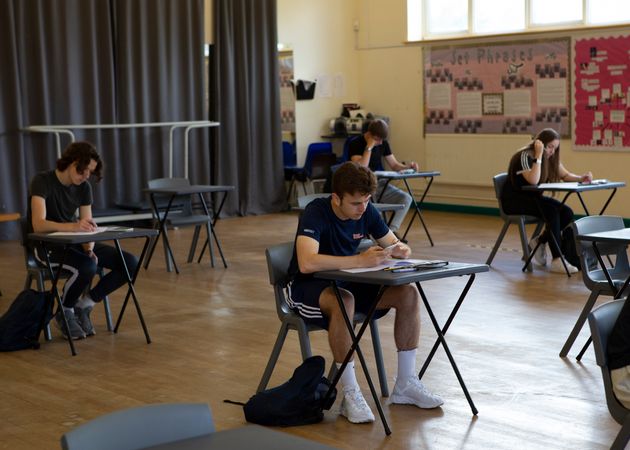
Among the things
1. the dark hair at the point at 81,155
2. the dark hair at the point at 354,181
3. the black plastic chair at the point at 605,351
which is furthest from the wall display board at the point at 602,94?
the black plastic chair at the point at 605,351

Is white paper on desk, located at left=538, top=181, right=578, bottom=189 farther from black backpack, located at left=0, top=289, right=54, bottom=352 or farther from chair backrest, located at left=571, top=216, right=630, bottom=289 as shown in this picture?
black backpack, located at left=0, top=289, right=54, bottom=352

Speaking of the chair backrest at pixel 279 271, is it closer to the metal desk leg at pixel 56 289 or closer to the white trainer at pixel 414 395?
the white trainer at pixel 414 395

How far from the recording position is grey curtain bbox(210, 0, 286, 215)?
1080 centimetres

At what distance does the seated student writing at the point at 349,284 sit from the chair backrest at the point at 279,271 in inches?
2.2

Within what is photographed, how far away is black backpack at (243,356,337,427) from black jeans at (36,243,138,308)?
1723 millimetres

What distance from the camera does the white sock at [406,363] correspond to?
396 centimetres

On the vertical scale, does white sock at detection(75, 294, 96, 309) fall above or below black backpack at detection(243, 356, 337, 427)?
above

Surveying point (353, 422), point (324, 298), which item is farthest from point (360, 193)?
point (353, 422)

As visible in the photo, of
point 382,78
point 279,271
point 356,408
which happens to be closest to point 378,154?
point 382,78

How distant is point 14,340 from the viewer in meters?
5.18

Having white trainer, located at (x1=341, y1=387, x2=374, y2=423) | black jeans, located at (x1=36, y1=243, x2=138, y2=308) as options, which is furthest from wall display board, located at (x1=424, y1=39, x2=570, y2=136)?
white trainer, located at (x1=341, y1=387, x2=374, y2=423)

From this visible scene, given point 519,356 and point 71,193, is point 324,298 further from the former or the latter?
point 71,193

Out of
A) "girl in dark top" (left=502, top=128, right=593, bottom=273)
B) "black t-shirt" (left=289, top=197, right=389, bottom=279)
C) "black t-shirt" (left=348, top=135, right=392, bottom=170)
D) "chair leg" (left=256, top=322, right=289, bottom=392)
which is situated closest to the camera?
"black t-shirt" (left=289, top=197, right=389, bottom=279)

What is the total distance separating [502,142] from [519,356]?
6.04 metres
